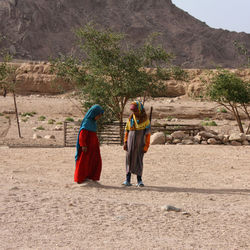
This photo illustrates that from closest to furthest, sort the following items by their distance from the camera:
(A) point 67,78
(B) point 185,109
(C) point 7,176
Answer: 1. (C) point 7,176
2. (A) point 67,78
3. (B) point 185,109

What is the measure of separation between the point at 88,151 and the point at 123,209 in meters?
2.16

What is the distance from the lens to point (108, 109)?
17.0 m

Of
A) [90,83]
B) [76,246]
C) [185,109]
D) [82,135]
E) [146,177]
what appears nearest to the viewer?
[76,246]

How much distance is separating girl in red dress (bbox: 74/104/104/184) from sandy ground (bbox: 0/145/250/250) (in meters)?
0.19

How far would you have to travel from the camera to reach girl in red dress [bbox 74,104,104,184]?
23.8 ft

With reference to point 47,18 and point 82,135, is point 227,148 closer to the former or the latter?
point 82,135

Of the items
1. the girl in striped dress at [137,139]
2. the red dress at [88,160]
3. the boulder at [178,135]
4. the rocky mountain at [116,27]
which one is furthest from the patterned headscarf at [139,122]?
the rocky mountain at [116,27]

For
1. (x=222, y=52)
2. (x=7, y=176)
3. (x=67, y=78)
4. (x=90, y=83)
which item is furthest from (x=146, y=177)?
(x=222, y=52)

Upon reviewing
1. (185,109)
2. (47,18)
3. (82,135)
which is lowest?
(185,109)

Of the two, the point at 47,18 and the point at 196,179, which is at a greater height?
the point at 47,18

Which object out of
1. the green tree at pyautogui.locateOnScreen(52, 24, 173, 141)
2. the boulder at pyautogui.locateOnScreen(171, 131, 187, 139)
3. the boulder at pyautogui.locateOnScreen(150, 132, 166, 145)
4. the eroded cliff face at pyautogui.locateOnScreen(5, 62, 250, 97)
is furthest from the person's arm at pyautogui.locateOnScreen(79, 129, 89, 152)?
the eroded cliff face at pyautogui.locateOnScreen(5, 62, 250, 97)

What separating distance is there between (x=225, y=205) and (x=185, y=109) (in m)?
30.3

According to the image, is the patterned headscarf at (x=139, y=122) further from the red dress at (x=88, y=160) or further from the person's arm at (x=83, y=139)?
the person's arm at (x=83, y=139)

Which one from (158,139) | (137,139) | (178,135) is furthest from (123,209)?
(178,135)
